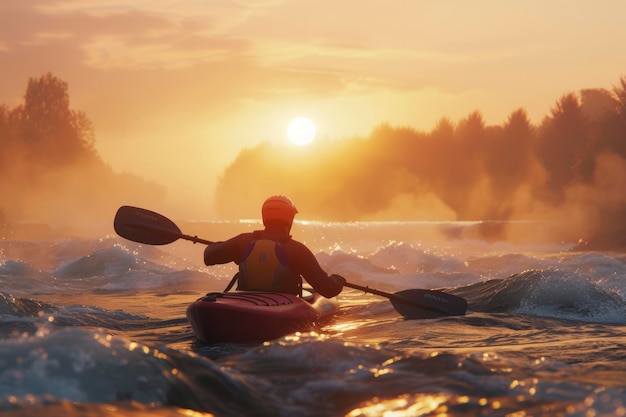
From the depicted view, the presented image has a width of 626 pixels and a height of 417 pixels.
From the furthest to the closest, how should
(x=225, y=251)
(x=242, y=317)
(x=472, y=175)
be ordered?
(x=472, y=175)
(x=225, y=251)
(x=242, y=317)

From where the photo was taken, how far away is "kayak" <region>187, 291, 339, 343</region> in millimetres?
8961

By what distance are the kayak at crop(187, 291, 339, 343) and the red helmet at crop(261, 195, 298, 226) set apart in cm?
79

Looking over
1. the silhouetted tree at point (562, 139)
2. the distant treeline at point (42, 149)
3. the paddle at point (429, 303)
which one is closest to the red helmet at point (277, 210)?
the paddle at point (429, 303)

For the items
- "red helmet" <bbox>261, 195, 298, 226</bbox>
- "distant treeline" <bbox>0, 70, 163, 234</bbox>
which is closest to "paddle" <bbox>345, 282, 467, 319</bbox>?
"red helmet" <bbox>261, 195, 298, 226</bbox>

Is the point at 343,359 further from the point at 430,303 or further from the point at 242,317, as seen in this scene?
the point at 430,303

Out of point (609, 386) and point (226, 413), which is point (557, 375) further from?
point (226, 413)

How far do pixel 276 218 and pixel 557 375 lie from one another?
365 cm

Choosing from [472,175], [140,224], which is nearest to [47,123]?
[472,175]

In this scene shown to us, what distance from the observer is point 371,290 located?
11820mm

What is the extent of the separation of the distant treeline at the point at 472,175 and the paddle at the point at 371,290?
76.8ft

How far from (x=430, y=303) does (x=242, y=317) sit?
11.8 feet

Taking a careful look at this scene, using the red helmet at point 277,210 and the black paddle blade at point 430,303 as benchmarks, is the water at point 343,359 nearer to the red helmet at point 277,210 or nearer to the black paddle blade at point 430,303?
the black paddle blade at point 430,303

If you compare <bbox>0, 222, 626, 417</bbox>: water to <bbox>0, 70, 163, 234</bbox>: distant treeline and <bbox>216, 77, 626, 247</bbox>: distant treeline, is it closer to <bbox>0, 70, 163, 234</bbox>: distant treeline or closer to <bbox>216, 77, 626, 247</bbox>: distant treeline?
<bbox>216, 77, 626, 247</bbox>: distant treeline

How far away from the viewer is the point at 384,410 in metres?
5.97
